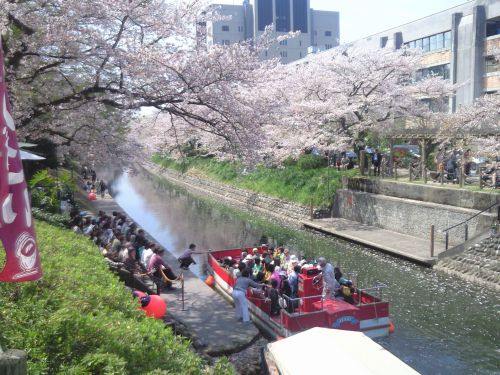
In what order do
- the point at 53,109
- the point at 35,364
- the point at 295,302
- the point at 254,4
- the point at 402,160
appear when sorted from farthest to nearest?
the point at 254,4 → the point at 402,160 → the point at 53,109 → the point at 295,302 → the point at 35,364

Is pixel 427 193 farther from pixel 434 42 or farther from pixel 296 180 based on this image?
pixel 434 42

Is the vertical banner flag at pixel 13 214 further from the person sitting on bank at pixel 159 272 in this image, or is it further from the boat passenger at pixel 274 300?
the person sitting on bank at pixel 159 272

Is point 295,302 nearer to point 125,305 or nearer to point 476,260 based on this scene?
point 125,305

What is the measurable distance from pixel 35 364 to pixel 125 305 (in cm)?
287

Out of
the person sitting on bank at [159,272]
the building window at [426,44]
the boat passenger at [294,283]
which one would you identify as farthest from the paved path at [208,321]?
the building window at [426,44]

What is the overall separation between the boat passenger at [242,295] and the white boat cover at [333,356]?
148 inches

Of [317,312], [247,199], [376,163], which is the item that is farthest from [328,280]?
[247,199]

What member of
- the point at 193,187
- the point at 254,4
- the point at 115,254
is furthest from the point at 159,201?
the point at 254,4

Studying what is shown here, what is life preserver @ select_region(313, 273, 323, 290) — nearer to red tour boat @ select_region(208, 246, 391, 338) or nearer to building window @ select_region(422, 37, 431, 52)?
red tour boat @ select_region(208, 246, 391, 338)

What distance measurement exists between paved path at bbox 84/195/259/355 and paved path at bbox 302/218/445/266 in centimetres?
938

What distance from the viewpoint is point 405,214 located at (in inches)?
941

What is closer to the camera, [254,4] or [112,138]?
[112,138]

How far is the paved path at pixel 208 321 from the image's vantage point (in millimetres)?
10906

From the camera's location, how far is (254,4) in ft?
287
